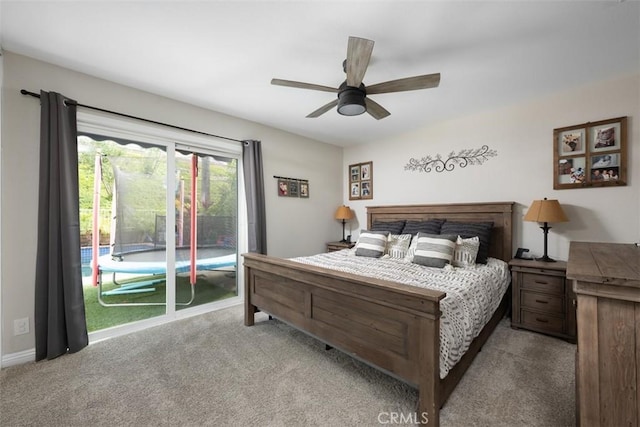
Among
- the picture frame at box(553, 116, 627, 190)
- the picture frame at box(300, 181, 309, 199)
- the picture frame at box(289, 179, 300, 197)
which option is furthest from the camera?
the picture frame at box(300, 181, 309, 199)

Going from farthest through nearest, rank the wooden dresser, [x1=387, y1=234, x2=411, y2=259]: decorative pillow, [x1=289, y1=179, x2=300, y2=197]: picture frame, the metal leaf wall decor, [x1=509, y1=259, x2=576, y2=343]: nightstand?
[x1=289, y1=179, x2=300, y2=197]: picture frame
the metal leaf wall decor
[x1=387, y1=234, x2=411, y2=259]: decorative pillow
[x1=509, y1=259, x2=576, y2=343]: nightstand
the wooden dresser

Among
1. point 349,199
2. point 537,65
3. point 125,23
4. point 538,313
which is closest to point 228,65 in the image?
point 125,23

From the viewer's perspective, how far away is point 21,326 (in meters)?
2.11

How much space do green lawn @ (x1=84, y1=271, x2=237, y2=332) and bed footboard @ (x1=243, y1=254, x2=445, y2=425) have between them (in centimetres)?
137

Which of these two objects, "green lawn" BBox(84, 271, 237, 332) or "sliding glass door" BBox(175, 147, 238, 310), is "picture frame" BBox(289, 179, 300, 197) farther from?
"green lawn" BBox(84, 271, 237, 332)

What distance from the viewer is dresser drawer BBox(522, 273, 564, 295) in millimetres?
2441

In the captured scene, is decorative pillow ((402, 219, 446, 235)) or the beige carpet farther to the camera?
decorative pillow ((402, 219, 446, 235))

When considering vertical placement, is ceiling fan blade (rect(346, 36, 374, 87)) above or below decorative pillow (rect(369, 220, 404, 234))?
above

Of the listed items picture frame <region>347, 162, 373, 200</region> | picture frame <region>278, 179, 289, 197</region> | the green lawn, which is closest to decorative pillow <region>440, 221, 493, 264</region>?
picture frame <region>347, 162, 373, 200</region>

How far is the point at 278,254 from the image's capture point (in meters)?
3.94

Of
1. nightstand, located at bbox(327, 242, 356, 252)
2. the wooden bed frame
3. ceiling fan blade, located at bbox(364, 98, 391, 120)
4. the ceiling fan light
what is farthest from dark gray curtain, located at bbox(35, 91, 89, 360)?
nightstand, located at bbox(327, 242, 356, 252)

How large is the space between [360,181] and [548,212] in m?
2.70

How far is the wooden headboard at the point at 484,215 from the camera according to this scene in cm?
305

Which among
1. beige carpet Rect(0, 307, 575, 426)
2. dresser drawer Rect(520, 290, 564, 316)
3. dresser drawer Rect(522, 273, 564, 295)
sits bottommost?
beige carpet Rect(0, 307, 575, 426)
